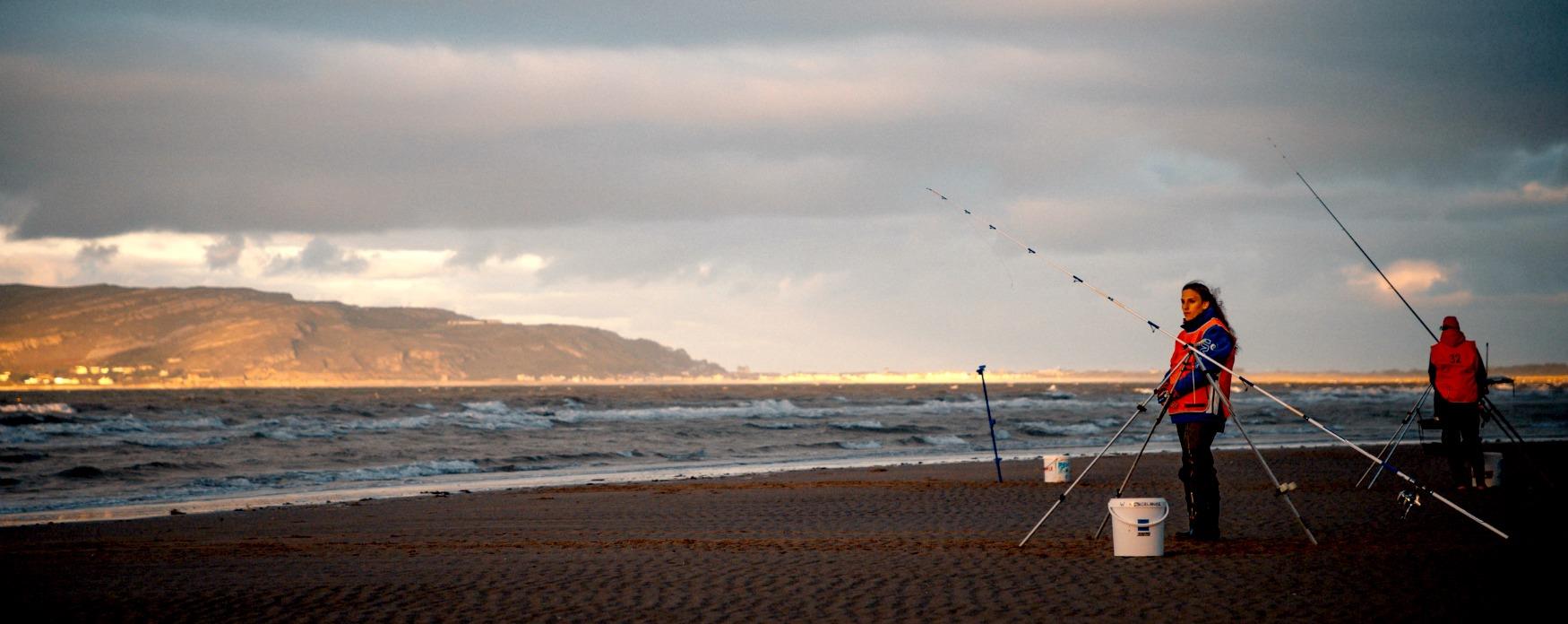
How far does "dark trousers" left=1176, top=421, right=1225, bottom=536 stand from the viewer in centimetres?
851

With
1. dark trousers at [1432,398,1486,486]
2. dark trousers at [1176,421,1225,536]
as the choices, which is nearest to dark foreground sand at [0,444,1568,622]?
dark trousers at [1176,421,1225,536]

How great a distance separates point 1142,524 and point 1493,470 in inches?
299

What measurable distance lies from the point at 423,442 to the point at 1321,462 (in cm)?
2072

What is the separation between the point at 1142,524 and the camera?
8.16 m

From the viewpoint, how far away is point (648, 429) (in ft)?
123

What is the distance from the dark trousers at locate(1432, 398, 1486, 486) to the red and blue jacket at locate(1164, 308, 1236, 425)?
210 inches

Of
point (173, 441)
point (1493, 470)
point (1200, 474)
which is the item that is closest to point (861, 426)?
point (173, 441)

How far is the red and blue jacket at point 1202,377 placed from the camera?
27.5 feet

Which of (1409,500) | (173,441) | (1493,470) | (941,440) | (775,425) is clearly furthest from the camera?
(775,425)

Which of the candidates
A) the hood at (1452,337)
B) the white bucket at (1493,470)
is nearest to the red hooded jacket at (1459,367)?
the hood at (1452,337)

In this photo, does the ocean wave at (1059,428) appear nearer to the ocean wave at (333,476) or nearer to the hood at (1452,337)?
the ocean wave at (333,476)

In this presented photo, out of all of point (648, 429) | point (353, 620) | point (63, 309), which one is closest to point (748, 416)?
point (648, 429)

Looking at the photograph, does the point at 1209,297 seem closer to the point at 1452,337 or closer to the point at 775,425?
the point at 1452,337

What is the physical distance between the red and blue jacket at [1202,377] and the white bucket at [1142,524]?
713 mm
